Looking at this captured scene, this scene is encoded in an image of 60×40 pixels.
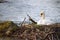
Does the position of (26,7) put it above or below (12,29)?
below

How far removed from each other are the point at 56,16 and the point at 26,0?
3615 mm

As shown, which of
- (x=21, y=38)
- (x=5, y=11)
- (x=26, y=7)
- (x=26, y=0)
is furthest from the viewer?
(x=26, y=0)

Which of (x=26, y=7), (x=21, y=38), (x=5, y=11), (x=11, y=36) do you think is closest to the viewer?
(x=21, y=38)

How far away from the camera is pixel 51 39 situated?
2561mm

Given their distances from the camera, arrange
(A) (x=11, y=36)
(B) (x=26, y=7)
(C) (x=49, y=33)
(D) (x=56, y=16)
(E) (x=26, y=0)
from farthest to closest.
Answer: (E) (x=26, y=0), (B) (x=26, y=7), (D) (x=56, y=16), (A) (x=11, y=36), (C) (x=49, y=33)

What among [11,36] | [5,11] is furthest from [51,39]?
[5,11]

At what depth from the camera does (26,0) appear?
11297 millimetres

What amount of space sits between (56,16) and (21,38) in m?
5.24

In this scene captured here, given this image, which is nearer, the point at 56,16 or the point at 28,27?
the point at 28,27

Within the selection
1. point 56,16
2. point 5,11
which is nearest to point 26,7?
point 5,11

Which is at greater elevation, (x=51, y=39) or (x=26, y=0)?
(x=51, y=39)

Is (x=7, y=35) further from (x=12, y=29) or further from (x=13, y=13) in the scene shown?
(x=13, y=13)

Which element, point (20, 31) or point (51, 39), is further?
point (20, 31)

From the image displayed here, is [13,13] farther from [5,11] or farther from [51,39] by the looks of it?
[51,39]
